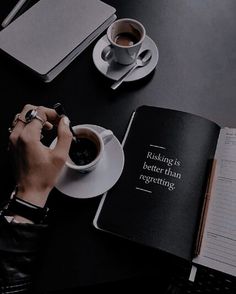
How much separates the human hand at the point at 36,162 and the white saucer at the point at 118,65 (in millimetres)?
204

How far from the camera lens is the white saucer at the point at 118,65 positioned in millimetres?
701

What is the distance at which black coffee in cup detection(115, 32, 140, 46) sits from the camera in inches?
27.7

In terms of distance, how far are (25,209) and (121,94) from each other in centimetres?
30

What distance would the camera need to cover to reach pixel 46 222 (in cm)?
56

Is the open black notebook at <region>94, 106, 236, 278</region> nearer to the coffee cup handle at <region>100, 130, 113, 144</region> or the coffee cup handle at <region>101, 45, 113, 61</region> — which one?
the coffee cup handle at <region>100, 130, 113, 144</region>

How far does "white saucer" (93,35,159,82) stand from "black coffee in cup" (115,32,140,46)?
0.03m

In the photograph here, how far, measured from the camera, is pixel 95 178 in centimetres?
59

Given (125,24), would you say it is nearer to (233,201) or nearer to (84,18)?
(84,18)

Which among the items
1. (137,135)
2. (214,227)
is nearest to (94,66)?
(137,135)

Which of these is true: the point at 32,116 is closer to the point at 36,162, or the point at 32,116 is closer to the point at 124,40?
the point at 36,162

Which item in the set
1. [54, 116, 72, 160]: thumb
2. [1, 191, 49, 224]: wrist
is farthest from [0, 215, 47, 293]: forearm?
[54, 116, 72, 160]: thumb

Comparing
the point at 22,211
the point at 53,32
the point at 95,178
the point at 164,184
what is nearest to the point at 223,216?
the point at 164,184

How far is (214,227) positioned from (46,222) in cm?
27

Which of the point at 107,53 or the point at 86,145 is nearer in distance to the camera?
the point at 86,145
